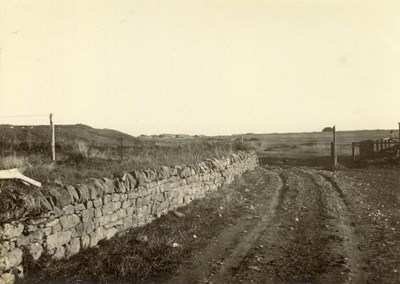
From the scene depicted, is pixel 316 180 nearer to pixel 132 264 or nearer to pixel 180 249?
pixel 180 249

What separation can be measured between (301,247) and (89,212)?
407 cm

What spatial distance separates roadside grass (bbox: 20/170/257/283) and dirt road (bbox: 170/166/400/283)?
0.99 feet

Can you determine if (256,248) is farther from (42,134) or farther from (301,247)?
(42,134)

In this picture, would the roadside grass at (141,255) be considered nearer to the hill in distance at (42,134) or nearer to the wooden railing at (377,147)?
the hill in distance at (42,134)

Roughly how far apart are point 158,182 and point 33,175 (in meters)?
3.00

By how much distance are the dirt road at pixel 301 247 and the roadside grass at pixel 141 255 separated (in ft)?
0.99

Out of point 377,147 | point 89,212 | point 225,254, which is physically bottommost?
point 225,254

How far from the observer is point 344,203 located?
40.4ft

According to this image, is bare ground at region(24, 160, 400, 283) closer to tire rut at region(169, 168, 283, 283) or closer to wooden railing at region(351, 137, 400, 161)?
tire rut at region(169, 168, 283, 283)

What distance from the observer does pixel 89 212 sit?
7.46m

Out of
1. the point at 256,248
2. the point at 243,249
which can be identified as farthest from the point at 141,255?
the point at 256,248

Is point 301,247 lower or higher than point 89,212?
lower

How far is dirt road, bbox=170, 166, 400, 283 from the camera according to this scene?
6.22m

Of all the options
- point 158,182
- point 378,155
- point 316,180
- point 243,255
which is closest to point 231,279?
point 243,255
